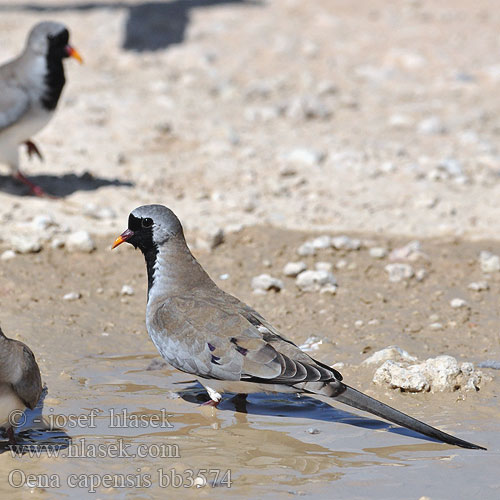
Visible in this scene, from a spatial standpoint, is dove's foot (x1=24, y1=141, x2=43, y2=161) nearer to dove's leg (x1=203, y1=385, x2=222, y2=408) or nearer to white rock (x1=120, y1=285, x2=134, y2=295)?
white rock (x1=120, y1=285, x2=134, y2=295)

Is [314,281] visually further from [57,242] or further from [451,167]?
[451,167]

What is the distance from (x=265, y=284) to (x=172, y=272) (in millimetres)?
1468

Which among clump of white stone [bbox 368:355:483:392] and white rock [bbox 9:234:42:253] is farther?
white rock [bbox 9:234:42:253]

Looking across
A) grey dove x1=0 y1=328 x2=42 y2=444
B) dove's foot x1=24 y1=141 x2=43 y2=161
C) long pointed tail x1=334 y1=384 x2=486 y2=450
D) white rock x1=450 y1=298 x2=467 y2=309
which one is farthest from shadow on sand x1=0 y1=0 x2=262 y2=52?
long pointed tail x1=334 y1=384 x2=486 y2=450

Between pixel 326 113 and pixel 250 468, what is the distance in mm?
6731

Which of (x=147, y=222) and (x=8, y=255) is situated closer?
(x=147, y=222)

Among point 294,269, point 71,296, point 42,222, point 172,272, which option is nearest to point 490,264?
point 294,269

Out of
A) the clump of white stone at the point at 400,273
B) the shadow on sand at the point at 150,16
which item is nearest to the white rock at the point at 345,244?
the clump of white stone at the point at 400,273

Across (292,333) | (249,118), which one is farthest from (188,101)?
(292,333)

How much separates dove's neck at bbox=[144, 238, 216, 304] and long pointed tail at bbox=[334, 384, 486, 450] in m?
1.18

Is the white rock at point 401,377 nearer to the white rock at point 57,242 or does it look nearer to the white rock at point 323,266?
the white rock at point 323,266

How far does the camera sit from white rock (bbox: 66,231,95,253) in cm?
741

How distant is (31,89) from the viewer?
27.9ft

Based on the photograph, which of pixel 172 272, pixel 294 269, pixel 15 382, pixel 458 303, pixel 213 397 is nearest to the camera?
pixel 15 382
